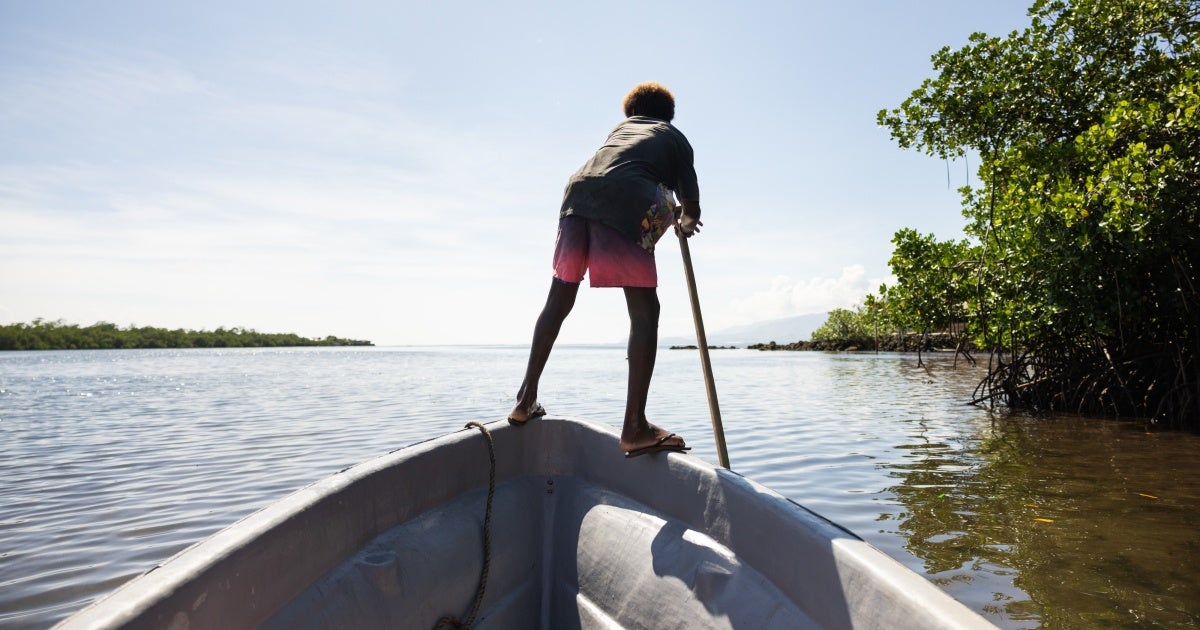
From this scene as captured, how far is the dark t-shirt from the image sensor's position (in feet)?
8.75

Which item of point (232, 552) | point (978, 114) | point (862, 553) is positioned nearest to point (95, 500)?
point (232, 552)

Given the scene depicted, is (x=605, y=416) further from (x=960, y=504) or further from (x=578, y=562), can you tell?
(x=578, y=562)

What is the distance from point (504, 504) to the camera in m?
2.54

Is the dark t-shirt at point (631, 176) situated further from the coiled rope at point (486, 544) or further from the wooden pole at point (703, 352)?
the coiled rope at point (486, 544)

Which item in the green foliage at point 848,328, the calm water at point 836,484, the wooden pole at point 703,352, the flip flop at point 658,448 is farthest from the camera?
the green foliage at point 848,328

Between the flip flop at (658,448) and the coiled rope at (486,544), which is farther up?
the flip flop at (658,448)

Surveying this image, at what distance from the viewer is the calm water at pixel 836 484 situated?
3.59 metres

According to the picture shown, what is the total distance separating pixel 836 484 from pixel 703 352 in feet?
12.5

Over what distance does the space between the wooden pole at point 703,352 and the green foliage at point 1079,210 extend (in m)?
7.26

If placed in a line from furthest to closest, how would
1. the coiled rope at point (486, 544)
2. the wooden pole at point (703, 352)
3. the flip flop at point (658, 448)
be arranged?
1. the wooden pole at point (703, 352)
2. the flip flop at point (658, 448)
3. the coiled rope at point (486, 544)

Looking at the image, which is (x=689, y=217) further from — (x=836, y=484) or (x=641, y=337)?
(x=836, y=484)

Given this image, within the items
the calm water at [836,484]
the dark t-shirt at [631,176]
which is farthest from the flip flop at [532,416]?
the calm water at [836,484]

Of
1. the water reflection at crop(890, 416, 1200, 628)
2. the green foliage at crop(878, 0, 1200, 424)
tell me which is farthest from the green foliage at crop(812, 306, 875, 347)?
the water reflection at crop(890, 416, 1200, 628)

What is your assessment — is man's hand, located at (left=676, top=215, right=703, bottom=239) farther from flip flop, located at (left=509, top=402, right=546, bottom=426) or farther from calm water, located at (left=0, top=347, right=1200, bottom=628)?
calm water, located at (left=0, top=347, right=1200, bottom=628)
